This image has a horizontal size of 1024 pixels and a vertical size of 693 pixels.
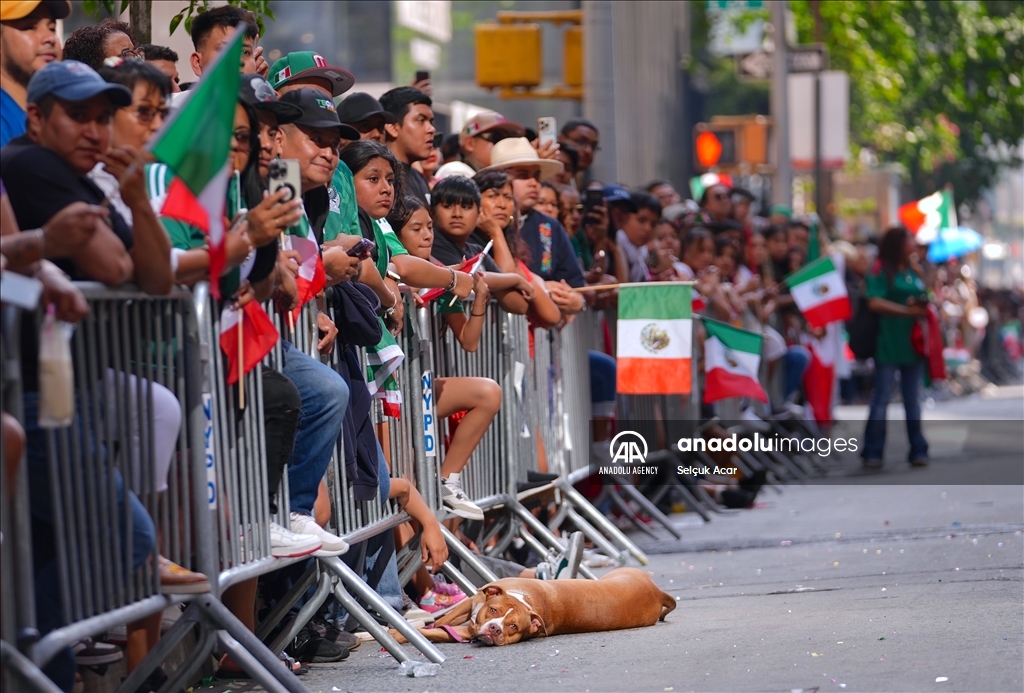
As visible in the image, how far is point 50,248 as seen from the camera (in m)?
4.41

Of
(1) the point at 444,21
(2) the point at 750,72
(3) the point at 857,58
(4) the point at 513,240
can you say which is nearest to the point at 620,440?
(4) the point at 513,240

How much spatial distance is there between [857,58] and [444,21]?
8397mm

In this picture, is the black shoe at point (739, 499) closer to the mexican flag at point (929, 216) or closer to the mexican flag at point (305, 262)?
the mexican flag at point (305, 262)

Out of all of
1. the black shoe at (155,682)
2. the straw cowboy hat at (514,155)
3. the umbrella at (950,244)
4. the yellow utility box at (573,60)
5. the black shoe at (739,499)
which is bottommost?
the black shoe at (739,499)

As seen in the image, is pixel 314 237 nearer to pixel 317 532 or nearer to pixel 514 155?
pixel 317 532

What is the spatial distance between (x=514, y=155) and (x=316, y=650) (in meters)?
4.08

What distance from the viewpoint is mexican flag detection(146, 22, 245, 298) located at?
4.57m

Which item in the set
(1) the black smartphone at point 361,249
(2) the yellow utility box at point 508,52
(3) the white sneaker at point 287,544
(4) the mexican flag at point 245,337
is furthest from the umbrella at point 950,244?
(4) the mexican flag at point 245,337

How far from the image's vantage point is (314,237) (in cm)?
625

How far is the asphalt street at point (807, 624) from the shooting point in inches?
227

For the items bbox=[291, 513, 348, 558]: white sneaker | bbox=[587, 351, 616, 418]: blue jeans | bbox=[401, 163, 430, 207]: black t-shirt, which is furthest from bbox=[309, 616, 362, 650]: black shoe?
bbox=[587, 351, 616, 418]: blue jeans

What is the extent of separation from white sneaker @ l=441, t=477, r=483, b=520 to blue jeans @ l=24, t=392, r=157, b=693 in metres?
3.05

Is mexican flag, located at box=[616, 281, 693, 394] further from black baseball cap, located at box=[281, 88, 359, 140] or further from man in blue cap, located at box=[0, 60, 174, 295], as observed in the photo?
man in blue cap, located at box=[0, 60, 174, 295]

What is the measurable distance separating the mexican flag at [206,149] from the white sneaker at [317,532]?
49.6 inches
